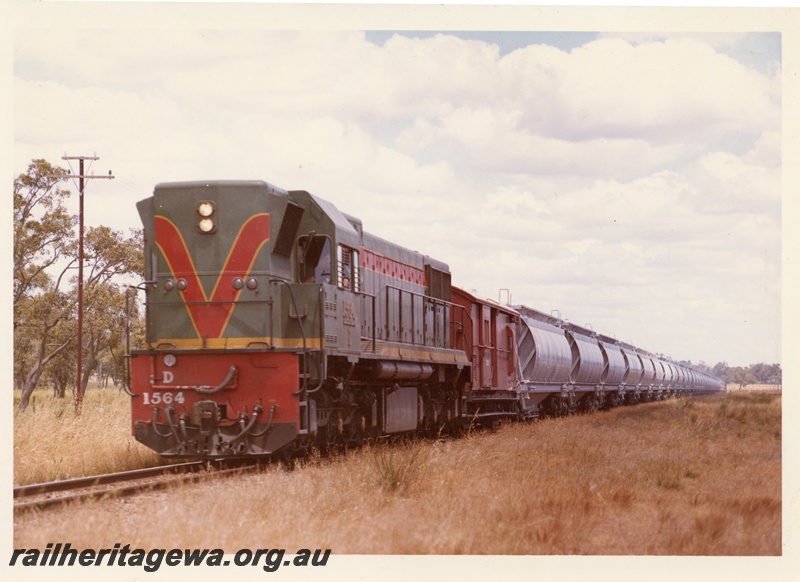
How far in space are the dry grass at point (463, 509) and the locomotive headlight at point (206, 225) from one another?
140 inches

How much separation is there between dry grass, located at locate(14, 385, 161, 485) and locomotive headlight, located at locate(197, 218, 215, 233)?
3.85 metres

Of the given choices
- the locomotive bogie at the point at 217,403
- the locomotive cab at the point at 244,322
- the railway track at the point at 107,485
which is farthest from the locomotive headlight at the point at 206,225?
the railway track at the point at 107,485

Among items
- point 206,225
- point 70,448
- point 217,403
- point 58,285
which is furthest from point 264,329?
point 58,285

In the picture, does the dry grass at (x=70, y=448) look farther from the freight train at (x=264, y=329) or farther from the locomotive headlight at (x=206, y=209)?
the locomotive headlight at (x=206, y=209)

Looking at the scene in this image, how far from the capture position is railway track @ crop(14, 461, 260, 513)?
1064 centimetres

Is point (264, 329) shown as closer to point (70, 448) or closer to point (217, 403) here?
point (217, 403)

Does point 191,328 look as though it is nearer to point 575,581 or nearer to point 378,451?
point 378,451

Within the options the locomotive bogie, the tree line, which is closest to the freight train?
the locomotive bogie

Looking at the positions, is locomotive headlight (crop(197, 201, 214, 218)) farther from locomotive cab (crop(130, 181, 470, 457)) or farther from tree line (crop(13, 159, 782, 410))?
tree line (crop(13, 159, 782, 410))

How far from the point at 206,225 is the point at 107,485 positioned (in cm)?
A: 386

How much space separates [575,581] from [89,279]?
32.5 metres

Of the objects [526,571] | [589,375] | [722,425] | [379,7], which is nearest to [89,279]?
[589,375]

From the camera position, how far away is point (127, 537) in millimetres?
9039

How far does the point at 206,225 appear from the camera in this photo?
1383cm
